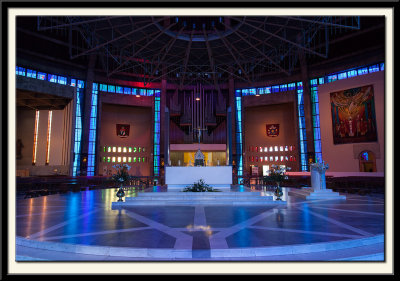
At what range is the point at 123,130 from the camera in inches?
1203

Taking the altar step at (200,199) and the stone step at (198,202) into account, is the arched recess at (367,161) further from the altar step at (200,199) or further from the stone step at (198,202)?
the stone step at (198,202)

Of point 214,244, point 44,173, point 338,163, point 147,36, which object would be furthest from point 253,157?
point 214,244

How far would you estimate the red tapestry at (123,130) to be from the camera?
99.7ft

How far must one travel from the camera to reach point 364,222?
559cm

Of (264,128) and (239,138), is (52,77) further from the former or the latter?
(264,128)

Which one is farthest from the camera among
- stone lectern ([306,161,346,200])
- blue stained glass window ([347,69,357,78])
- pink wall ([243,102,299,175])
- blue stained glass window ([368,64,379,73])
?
pink wall ([243,102,299,175])

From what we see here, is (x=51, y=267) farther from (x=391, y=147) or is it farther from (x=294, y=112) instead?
(x=294, y=112)

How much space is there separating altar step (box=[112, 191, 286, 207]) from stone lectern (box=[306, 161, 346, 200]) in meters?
2.55

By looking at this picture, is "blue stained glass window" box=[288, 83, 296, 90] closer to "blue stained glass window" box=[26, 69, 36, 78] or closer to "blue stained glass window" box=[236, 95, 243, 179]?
"blue stained glass window" box=[236, 95, 243, 179]

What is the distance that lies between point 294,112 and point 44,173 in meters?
25.1

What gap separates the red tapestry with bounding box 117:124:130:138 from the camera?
30.4 metres

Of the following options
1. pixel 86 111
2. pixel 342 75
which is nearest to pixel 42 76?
pixel 86 111

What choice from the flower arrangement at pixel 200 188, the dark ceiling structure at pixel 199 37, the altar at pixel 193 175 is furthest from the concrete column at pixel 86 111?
the flower arrangement at pixel 200 188

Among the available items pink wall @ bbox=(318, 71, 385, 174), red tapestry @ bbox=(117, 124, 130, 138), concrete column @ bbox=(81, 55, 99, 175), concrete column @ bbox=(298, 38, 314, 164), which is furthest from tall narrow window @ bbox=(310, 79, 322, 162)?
concrete column @ bbox=(81, 55, 99, 175)
